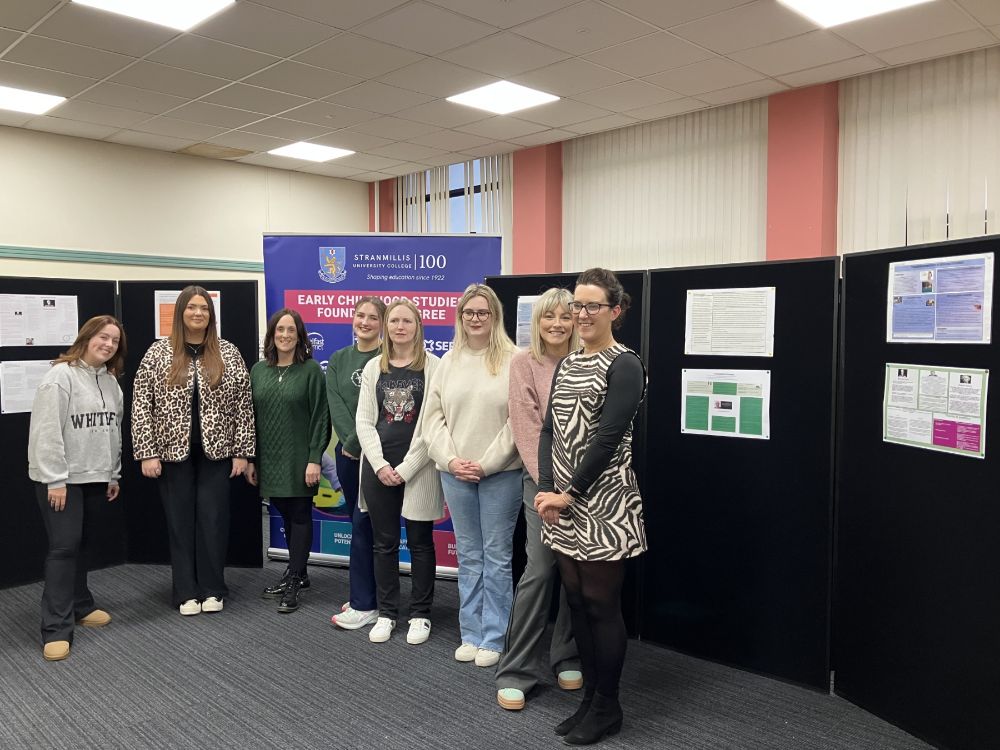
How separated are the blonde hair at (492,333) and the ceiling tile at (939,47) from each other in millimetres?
3322

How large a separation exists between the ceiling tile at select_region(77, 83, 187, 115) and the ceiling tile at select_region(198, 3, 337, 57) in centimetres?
130

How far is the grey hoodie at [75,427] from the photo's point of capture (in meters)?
2.98

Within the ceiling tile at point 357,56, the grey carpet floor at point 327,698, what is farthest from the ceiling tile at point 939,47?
the grey carpet floor at point 327,698

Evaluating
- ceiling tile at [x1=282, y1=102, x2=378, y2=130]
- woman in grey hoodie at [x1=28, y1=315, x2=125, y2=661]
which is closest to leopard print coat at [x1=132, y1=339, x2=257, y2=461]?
woman in grey hoodie at [x1=28, y1=315, x2=125, y2=661]

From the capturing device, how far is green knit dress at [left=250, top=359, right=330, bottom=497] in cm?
350

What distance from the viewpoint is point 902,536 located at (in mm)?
2416

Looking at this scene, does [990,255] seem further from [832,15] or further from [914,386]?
[832,15]

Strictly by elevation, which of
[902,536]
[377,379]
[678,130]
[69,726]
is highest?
[678,130]

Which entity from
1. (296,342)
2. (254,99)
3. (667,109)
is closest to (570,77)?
(667,109)

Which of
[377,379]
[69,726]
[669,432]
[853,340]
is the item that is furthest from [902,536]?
[69,726]

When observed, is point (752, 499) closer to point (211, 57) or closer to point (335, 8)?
point (335, 8)

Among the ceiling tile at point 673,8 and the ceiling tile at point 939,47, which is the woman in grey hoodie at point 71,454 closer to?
the ceiling tile at point 673,8

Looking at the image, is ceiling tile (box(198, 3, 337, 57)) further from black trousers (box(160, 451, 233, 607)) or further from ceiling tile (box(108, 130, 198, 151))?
ceiling tile (box(108, 130, 198, 151))

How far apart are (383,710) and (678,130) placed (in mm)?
5076
